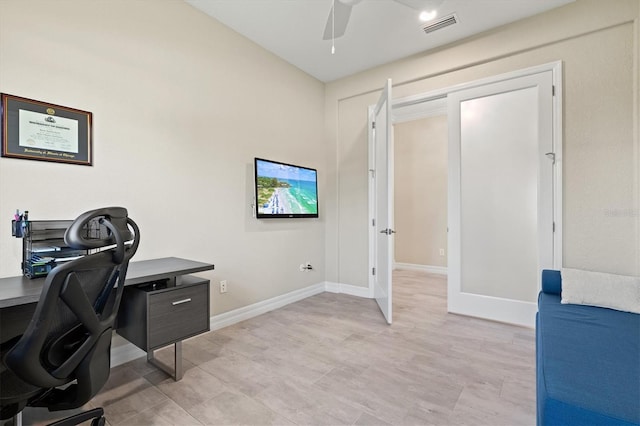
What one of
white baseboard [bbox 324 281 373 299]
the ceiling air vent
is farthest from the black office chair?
the ceiling air vent

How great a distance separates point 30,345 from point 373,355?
2018 mm

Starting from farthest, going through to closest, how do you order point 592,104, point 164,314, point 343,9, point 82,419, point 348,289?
point 348,289 → point 592,104 → point 343,9 → point 164,314 → point 82,419

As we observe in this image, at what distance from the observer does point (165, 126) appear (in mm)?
2459

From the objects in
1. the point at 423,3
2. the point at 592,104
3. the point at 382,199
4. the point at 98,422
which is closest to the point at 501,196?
the point at 592,104

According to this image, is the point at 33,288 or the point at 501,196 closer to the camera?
the point at 33,288

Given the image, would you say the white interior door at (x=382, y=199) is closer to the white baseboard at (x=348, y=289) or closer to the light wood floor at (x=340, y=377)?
A: the white baseboard at (x=348, y=289)

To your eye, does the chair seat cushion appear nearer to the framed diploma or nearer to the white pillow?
the framed diploma

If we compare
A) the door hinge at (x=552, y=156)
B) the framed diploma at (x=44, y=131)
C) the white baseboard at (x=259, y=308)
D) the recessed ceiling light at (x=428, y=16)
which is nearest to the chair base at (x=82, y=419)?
the white baseboard at (x=259, y=308)

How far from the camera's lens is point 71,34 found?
196cm

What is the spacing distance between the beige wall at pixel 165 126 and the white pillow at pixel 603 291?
8.75 feet

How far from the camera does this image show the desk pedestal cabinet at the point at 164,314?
178cm

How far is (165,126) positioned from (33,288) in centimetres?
150

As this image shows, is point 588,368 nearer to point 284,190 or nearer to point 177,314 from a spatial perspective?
point 177,314

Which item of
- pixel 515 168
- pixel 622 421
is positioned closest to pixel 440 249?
pixel 515 168
